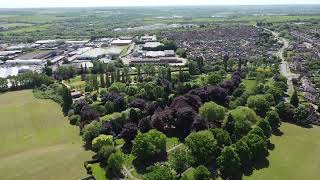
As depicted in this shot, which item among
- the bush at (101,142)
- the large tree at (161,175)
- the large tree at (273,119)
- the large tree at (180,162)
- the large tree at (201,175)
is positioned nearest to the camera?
the large tree at (161,175)

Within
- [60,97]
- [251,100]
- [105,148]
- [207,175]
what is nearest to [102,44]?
[60,97]

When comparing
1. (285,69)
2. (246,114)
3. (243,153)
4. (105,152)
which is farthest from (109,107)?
(285,69)

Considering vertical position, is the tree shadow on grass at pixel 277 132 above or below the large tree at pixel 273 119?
below

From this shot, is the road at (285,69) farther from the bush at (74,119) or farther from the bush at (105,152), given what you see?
the bush at (105,152)

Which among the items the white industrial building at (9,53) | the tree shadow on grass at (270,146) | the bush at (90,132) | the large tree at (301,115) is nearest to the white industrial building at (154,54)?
the white industrial building at (9,53)

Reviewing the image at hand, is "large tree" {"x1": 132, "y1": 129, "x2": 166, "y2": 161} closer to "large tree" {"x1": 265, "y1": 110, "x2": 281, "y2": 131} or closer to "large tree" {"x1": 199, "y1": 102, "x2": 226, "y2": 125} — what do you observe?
"large tree" {"x1": 199, "y1": 102, "x2": 226, "y2": 125}

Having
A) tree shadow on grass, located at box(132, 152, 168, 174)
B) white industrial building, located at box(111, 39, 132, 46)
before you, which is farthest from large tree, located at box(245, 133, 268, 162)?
white industrial building, located at box(111, 39, 132, 46)

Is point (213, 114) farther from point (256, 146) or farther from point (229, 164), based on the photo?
point (229, 164)
